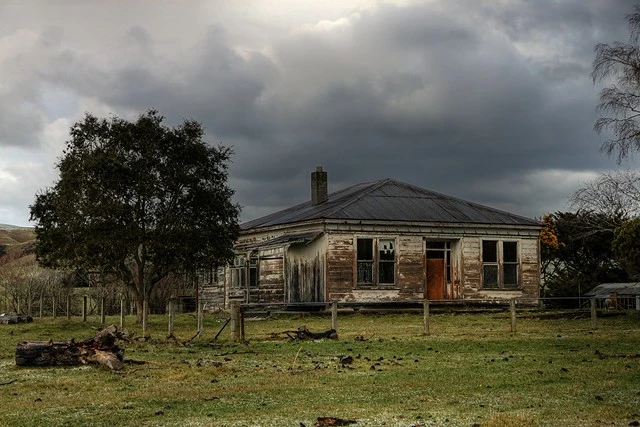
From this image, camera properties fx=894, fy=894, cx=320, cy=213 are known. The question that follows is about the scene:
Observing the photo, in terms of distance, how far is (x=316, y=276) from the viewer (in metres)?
42.1

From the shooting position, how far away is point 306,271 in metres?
43.0

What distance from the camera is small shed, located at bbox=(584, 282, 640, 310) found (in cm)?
4484

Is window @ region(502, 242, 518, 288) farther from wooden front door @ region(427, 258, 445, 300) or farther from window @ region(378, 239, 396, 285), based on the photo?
window @ region(378, 239, 396, 285)

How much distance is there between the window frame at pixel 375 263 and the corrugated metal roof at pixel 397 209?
3.46 ft

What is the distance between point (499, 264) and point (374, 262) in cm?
708

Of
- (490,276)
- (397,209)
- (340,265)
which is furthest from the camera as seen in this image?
(490,276)

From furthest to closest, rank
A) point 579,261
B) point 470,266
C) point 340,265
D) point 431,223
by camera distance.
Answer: point 579,261, point 470,266, point 431,223, point 340,265

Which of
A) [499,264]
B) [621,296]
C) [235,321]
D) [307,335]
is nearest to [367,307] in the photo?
[499,264]

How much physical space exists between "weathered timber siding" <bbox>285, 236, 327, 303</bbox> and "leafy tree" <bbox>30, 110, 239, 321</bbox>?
5280 mm

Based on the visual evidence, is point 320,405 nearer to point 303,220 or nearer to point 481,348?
point 481,348

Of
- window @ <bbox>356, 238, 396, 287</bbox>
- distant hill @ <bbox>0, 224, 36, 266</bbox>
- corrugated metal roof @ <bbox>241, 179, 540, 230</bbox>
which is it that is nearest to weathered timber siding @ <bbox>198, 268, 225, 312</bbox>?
corrugated metal roof @ <bbox>241, 179, 540, 230</bbox>

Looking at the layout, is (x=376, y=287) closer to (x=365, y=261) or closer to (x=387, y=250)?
(x=365, y=261)

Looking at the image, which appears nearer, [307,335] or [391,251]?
[307,335]

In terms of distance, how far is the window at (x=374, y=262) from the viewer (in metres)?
42.1
